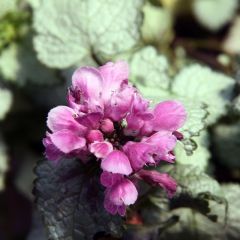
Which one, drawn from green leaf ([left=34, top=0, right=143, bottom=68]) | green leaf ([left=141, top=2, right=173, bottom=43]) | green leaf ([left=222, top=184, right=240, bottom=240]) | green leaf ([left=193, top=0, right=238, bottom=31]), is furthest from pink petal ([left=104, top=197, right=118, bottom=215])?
green leaf ([left=193, top=0, right=238, bottom=31])

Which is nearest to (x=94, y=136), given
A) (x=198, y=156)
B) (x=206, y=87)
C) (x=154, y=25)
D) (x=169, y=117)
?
(x=169, y=117)

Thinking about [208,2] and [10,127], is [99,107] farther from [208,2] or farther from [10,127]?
[208,2]

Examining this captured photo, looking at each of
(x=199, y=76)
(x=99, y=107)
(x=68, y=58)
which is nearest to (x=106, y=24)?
(x=68, y=58)

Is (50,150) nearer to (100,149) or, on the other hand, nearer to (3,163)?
(100,149)

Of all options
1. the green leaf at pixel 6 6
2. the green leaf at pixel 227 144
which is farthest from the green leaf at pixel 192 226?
the green leaf at pixel 6 6

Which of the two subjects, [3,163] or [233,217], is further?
[3,163]
